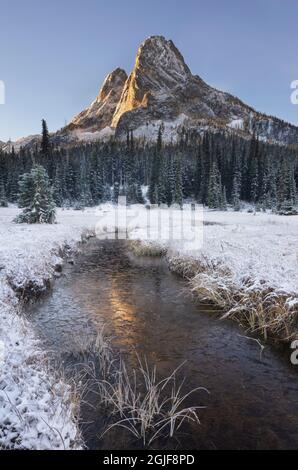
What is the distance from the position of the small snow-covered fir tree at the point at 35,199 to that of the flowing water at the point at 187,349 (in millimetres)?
19936

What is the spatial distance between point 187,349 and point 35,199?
31.1m

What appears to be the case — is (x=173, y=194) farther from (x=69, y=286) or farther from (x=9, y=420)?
(x=9, y=420)

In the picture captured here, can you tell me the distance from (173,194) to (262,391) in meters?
81.7

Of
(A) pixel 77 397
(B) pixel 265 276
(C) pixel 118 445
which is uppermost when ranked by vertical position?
(B) pixel 265 276

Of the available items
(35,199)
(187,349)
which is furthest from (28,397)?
(35,199)

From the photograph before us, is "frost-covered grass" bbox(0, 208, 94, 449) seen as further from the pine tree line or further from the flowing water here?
the pine tree line

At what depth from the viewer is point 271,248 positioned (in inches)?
682

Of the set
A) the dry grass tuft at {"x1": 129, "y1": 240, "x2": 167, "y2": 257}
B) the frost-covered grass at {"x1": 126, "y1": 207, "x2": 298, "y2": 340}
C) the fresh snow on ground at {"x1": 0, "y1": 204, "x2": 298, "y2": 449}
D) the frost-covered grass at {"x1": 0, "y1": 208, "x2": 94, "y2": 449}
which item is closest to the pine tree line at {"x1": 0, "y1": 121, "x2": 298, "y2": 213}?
the dry grass tuft at {"x1": 129, "y1": 240, "x2": 167, "y2": 257}

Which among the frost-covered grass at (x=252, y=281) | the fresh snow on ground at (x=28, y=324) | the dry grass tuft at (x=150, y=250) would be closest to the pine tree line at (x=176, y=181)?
the dry grass tuft at (x=150, y=250)

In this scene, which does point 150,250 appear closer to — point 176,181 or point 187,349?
point 187,349

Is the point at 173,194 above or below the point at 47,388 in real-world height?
above

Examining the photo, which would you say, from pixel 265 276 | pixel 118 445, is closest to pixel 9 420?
pixel 118 445

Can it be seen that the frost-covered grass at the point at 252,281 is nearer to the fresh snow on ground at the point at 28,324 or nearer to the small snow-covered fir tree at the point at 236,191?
the fresh snow on ground at the point at 28,324

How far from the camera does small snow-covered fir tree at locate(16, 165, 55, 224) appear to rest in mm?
35875
